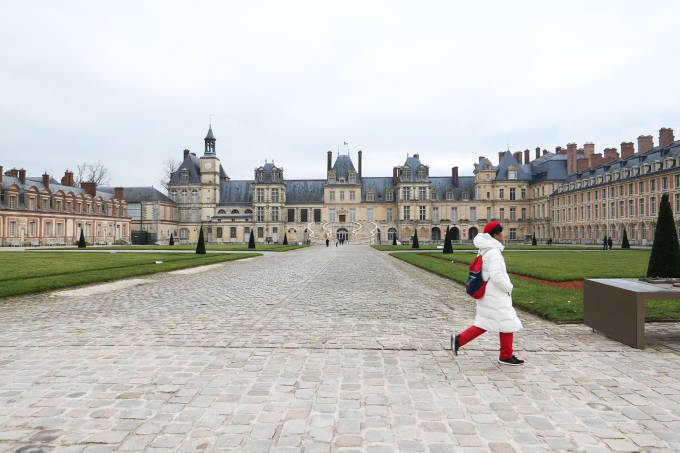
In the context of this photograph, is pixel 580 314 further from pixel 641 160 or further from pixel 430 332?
pixel 641 160

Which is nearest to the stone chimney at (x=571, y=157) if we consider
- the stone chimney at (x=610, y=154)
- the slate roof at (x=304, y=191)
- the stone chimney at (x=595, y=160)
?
the stone chimney at (x=595, y=160)

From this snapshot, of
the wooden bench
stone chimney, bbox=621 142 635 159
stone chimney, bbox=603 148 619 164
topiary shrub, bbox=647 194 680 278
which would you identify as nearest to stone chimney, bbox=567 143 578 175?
stone chimney, bbox=603 148 619 164

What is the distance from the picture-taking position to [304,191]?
226ft

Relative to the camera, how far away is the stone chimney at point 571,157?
187 ft

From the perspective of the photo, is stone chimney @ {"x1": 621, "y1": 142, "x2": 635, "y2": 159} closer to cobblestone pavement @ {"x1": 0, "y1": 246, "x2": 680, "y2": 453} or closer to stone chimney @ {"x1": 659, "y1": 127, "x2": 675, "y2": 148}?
stone chimney @ {"x1": 659, "y1": 127, "x2": 675, "y2": 148}

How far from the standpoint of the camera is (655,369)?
455 centimetres

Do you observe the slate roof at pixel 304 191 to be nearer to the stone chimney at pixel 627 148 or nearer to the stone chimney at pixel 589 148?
the stone chimney at pixel 589 148

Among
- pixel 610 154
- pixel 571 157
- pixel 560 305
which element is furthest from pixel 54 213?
pixel 610 154

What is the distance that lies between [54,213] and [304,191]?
34.4 m

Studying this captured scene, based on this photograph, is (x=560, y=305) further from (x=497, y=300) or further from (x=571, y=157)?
(x=571, y=157)

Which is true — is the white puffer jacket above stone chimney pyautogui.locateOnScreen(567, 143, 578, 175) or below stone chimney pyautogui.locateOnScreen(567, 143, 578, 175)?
below

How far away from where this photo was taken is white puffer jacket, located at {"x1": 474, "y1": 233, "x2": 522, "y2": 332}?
15.2 feet

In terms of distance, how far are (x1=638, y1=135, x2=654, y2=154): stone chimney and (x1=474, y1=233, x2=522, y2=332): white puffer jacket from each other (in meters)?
51.5

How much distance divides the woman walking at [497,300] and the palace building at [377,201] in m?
54.7
